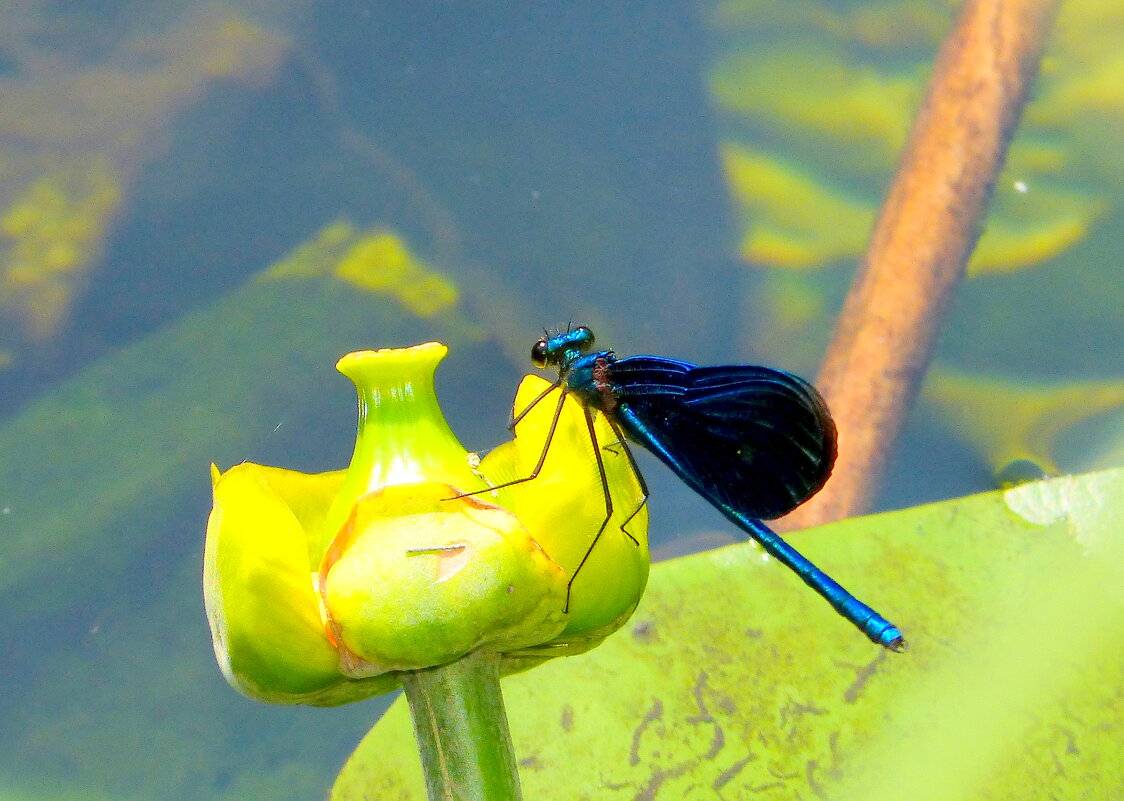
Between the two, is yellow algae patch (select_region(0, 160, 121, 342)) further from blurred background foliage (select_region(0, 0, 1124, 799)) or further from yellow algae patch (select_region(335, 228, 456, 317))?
yellow algae patch (select_region(335, 228, 456, 317))

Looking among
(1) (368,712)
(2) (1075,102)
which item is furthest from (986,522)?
(2) (1075,102)

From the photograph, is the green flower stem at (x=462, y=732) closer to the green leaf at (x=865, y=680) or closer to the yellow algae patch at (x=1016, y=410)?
the green leaf at (x=865, y=680)

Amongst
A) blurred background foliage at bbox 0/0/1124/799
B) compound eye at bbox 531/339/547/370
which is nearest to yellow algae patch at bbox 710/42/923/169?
blurred background foliage at bbox 0/0/1124/799

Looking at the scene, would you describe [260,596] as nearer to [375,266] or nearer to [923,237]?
[375,266]

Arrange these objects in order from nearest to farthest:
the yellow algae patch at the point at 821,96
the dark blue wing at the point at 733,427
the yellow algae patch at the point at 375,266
→ the dark blue wing at the point at 733,427
the yellow algae patch at the point at 375,266
the yellow algae patch at the point at 821,96

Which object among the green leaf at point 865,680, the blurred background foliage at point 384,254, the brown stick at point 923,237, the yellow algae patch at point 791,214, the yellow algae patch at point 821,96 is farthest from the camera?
the yellow algae patch at point 821,96

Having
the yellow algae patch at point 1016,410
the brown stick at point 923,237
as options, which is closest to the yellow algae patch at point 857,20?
the brown stick at point 923,237
